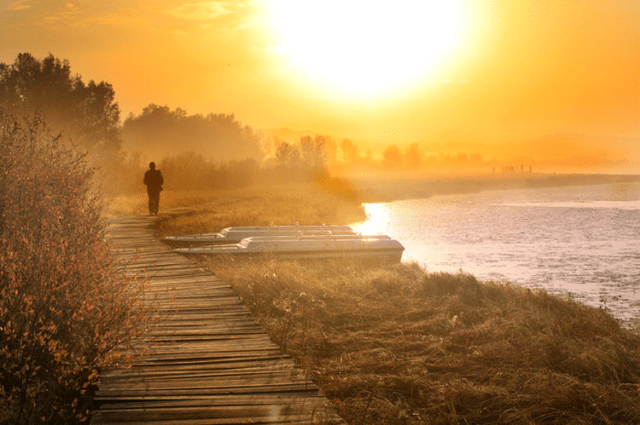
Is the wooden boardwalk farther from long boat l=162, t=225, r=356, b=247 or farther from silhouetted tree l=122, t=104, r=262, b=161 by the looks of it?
silhouetted tree l=122, t=104, r=262, b=161

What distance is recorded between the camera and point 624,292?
56.7 feet

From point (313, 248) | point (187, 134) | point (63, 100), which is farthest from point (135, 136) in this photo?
point (313, 248)

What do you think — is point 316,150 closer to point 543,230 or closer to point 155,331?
point 543,230

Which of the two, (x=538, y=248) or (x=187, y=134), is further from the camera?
(x=187, y=134)

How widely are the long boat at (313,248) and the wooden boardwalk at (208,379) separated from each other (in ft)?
22.5

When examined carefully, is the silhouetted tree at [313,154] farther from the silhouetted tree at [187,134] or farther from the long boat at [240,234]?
the long boat at [240,234]

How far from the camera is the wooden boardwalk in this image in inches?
217

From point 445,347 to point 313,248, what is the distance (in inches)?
333

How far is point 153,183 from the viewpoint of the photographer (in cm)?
2308

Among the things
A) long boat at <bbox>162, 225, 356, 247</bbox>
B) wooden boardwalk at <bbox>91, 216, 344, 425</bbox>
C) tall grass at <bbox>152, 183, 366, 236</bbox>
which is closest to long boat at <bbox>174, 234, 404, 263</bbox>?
long boat at <bbox>162, 225, 356, 247</bbox>

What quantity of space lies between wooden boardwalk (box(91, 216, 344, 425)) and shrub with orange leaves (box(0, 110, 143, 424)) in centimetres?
35

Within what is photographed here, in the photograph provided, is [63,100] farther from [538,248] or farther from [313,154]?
[313,154]

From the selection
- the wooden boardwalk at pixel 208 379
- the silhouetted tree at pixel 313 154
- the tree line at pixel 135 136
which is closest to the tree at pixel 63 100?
the tree line at pixel 135 136

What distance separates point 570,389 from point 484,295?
6490 mm
